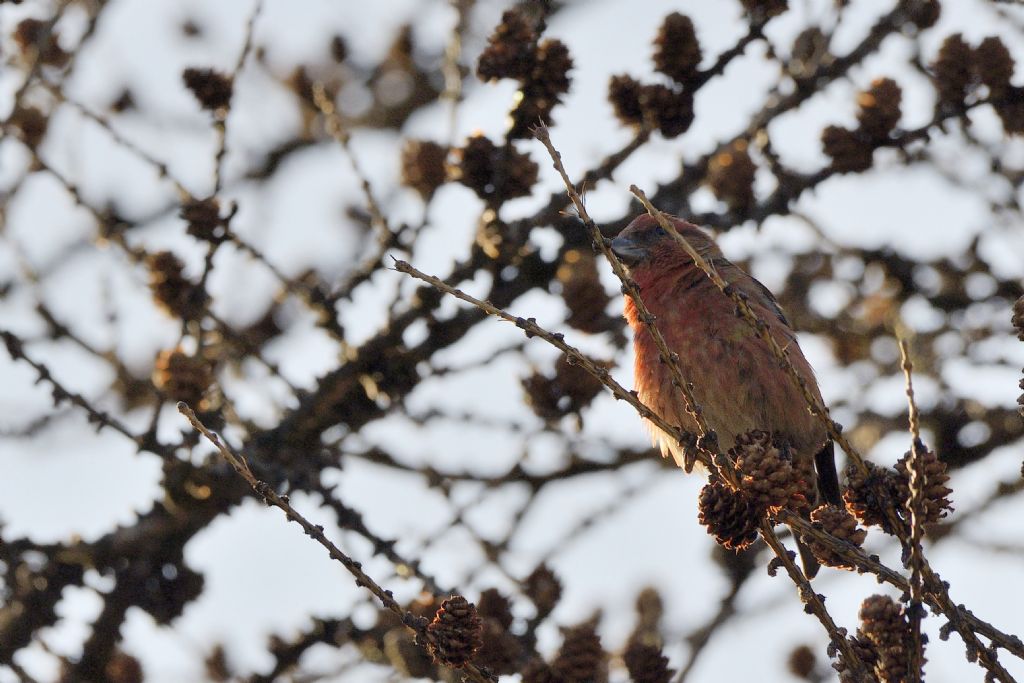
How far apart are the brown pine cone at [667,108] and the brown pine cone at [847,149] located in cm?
68

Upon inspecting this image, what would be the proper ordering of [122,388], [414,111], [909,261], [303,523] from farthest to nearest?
[414,111], [122,388], [909,261], [303,523]

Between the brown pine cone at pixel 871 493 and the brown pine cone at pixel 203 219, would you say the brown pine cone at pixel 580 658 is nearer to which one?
the brown pine cone at pixel 871 493

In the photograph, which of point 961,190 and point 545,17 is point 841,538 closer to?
point 545,17

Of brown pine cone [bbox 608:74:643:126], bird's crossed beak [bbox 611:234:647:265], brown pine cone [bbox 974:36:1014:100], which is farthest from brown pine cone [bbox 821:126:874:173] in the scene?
bird's crossed beak [bbox 611:234:647:265]

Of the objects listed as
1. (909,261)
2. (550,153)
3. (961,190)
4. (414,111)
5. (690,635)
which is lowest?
(550,153)

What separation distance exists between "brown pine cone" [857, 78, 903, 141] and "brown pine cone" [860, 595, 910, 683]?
261 centimetres

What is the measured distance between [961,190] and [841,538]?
13.1 ft

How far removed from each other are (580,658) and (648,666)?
0.24 meters

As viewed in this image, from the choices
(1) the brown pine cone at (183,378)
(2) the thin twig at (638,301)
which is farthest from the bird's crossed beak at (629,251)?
(2) the thin twig at (638,301)

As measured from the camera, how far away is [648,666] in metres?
3.82

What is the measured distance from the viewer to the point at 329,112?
15.8 feet

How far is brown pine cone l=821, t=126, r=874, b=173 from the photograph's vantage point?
15.8 ft

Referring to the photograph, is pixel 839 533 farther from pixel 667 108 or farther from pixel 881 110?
pixel 881 110

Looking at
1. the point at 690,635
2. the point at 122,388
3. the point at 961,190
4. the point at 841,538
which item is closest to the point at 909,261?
the point at 961,190
